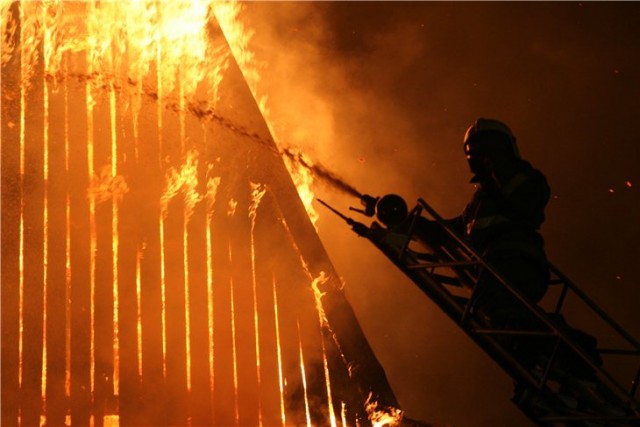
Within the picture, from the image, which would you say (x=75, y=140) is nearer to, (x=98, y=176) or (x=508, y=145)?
(x=98, y=176)

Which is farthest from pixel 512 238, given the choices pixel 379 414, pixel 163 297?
pixel 163 297

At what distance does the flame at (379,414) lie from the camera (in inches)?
337

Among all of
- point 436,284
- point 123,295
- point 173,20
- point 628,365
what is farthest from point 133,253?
point 628,365

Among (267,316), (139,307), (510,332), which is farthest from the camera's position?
(267,316)

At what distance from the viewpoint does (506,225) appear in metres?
4.36

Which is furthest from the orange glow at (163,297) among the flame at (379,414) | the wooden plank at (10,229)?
the flame at (379,414)

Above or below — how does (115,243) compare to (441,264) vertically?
above

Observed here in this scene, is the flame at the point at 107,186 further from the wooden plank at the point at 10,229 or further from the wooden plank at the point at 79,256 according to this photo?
the wooden plank at the point at 10,229

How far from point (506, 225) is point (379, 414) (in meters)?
5.00

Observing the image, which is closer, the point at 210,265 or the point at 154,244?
the point at 154,244

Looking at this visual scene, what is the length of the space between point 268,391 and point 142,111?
3.90 metres

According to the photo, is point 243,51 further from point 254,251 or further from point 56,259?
point 56,259

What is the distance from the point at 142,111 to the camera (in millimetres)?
9500

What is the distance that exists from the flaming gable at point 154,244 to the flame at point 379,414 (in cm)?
13
